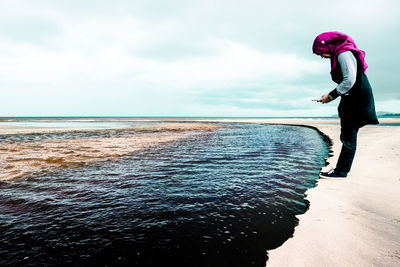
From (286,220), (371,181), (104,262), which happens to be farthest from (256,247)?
(371,181)

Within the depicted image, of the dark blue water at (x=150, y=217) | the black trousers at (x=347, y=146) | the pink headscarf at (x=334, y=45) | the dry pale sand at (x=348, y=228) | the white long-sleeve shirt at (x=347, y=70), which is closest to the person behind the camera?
the dry pale sand at (x=348, y=228)

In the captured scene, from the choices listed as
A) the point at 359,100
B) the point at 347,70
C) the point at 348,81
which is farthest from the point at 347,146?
the point at 347,70

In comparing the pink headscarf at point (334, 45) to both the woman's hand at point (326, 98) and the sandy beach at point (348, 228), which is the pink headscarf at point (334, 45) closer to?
the woman's hand at point (326, 98)

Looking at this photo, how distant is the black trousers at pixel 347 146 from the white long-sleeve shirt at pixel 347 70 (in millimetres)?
982

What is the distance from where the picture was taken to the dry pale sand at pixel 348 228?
7.11 feet

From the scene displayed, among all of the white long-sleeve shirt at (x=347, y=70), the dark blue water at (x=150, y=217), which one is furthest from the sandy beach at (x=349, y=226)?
the white long-sleeve shirt at (x=347, y=70)

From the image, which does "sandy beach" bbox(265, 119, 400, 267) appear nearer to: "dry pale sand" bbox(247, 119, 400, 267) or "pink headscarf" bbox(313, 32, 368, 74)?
"dry pale sand" bbox(247, 119, 400, 267)

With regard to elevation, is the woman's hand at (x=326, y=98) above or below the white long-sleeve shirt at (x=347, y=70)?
below

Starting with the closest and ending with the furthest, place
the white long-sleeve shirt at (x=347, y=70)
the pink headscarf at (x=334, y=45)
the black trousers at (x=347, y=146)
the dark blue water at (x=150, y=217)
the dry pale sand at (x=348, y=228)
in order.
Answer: the dry pale sand at (x=348, y=228) < the dark blue water at (x=150, y=217) < the white long-sleeve shirt at (x=347, y=70) < the pink headscarf at (x=334, y=45) < the black trousers at (x=347, y=146)

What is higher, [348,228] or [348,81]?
[348,81]

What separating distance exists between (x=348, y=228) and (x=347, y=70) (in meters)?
2.73

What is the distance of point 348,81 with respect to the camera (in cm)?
384

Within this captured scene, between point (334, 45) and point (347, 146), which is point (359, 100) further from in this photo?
point (334, 45)

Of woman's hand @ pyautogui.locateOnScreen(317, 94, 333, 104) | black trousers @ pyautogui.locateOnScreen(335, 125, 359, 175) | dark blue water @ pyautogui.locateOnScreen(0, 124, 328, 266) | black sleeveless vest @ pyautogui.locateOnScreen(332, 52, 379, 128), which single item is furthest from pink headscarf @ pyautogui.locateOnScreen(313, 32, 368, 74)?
dark blue water @ pyautogui.locateOnScreen(0, 124, 328, 266)
